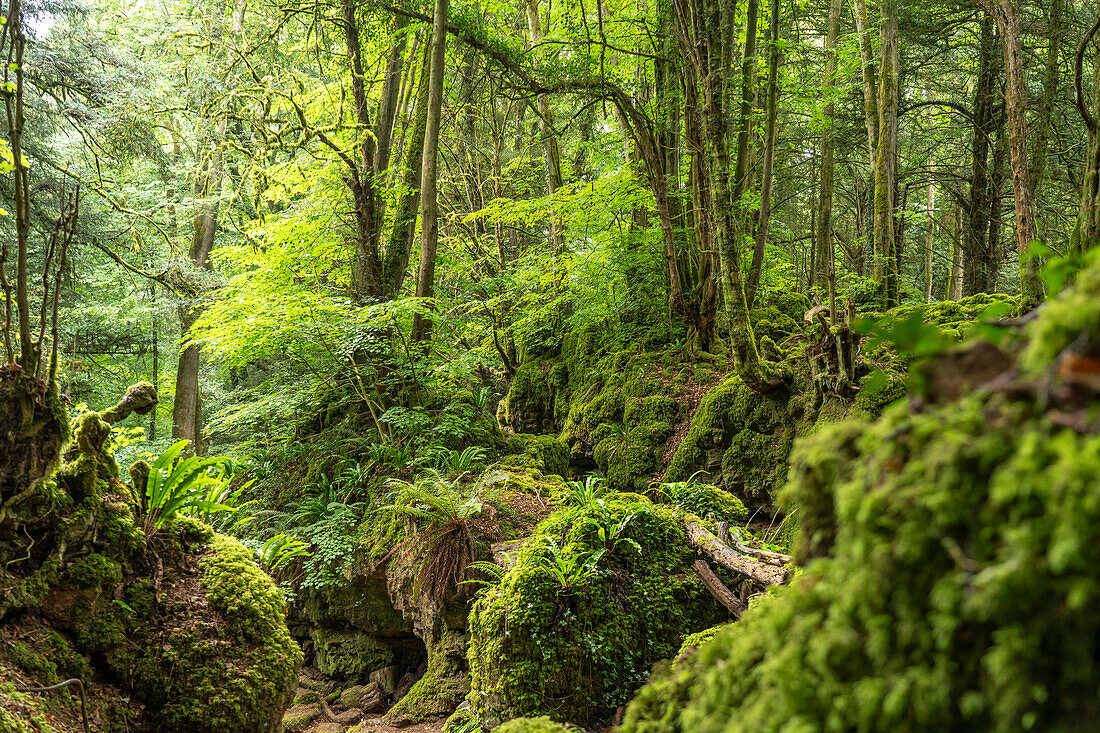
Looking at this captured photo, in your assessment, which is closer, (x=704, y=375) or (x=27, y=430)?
(x=27, y=430)

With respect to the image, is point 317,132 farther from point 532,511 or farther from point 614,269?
point 532,511

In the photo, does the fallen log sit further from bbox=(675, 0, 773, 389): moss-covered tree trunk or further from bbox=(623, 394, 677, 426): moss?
bbox=(623, 394, 677, 426): moss

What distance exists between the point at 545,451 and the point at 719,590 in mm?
3946

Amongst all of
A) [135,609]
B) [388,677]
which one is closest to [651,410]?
[388,677]

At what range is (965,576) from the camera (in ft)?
2.42

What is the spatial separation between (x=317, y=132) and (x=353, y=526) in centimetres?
575

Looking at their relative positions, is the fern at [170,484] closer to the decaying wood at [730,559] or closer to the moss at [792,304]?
the decaying wood at [730,559]

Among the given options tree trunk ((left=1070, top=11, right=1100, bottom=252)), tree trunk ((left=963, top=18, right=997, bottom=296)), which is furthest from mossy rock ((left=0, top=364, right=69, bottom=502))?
tree trunk ((left=963, top=18, right=997, bottom=296))

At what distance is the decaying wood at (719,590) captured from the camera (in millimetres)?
3451

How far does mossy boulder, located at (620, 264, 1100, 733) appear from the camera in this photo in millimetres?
663

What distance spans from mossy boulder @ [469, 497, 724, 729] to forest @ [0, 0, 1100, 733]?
0.08 feet

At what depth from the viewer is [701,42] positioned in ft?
19.4

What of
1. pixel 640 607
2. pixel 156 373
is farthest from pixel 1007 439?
pixel 156 373

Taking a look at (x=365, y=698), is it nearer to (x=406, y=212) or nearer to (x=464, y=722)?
(x=464, y=722)
